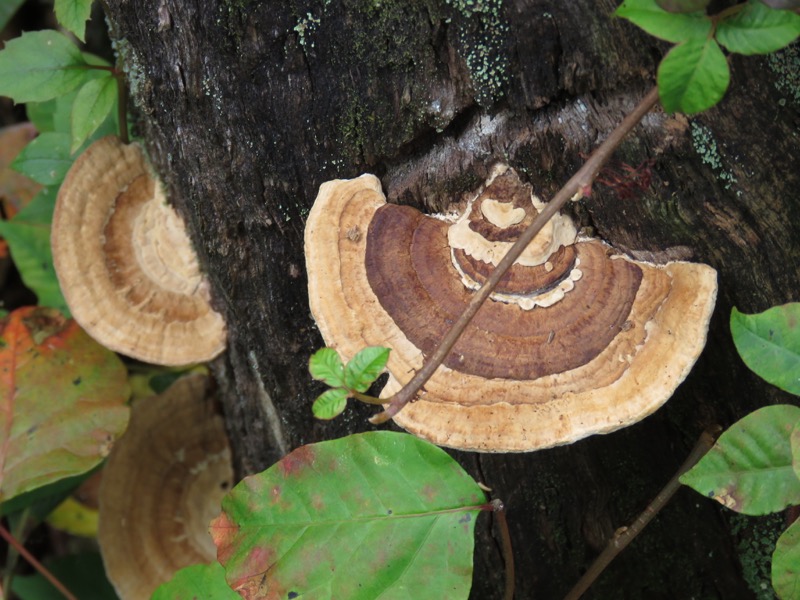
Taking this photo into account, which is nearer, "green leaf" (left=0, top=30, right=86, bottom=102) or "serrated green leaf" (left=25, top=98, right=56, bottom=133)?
"green leaf" (left=0, top=30, right=86, bottom=102)

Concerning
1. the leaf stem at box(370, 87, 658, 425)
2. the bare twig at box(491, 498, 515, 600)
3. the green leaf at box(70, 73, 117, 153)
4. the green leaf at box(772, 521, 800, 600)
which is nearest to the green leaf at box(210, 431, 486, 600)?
the bare twig at box(491, 498, 515, 600)

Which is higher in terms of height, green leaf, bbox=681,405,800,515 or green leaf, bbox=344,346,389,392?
green leaf, bbox=344,346,389,392

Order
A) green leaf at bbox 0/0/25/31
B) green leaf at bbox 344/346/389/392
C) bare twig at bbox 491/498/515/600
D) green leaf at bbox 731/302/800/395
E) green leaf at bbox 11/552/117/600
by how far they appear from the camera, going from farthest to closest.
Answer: green leaf at bbox 0/0/25/31 → green leaf at bbox 11/552/117/600 → bare twig at bbox 491/498/515/600 → green leaf at bbox 731/302/800/395 → green leaf at bbox 344/346/389/392

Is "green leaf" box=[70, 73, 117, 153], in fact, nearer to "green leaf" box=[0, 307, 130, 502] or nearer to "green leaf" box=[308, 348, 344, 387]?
"green leaf" box=[0, 307, 130, 502]

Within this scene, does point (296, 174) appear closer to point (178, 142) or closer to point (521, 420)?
point (178, 142)

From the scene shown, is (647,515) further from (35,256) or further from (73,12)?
(35,256)

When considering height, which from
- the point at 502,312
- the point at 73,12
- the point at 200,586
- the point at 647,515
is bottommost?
the point at 647,515

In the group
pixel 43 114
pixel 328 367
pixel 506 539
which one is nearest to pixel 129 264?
pixel 43 114
